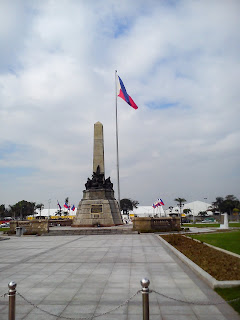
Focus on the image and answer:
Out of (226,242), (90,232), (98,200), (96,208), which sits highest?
(98,200)

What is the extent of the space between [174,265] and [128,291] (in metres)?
3.65

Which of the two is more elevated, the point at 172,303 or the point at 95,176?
the point at 95,176

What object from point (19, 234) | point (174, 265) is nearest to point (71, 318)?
point (174, 265)

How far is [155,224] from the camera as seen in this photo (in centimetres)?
2733

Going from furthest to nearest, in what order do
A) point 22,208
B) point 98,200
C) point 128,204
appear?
point 128,204, point 22,208, point 98,200

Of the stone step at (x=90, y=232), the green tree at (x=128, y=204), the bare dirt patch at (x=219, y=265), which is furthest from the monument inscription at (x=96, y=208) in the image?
the green tree at (x=128, y=204)

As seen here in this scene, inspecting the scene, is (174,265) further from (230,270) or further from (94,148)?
(94,148)

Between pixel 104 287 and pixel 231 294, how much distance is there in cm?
318

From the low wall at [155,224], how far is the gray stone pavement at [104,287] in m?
14.4

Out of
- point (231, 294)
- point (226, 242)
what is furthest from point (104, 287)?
point (226, 242)

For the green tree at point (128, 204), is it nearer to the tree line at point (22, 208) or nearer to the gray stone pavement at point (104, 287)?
the tree line at point (22, 208)

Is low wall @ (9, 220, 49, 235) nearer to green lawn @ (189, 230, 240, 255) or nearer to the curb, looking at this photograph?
green lawn @ (189, 230, 240, 255)

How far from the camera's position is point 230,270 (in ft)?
25.8

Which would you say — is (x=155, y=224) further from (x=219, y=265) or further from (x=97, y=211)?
(x=219, y=265)
